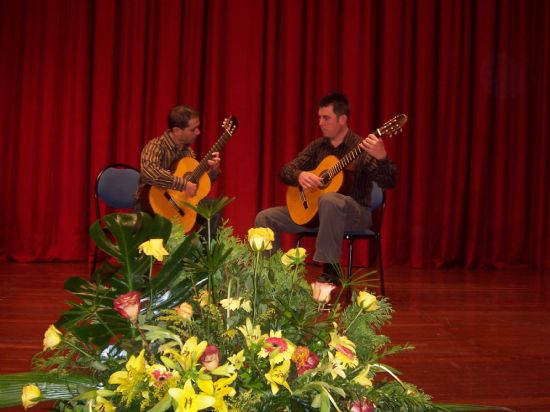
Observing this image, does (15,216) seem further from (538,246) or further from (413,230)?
(538,246)

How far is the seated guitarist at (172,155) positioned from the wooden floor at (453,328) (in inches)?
34.7

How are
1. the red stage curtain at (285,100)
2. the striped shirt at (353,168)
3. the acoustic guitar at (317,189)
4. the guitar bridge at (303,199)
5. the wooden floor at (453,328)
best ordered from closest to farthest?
1. the wooden floor at (453,328)
2. the striped shirt at (353,168)
3. the acoustic guitar at (317,189)
4. the guitar bridge at (303,199)
5. the red stage curtain at (285,100)

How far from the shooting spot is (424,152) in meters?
5.70

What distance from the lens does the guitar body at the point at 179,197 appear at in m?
4.18

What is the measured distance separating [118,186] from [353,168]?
1556mm

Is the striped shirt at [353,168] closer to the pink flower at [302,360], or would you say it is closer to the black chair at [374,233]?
the black chair at [374,233]

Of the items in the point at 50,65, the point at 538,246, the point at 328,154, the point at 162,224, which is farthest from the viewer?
the point at 538,246

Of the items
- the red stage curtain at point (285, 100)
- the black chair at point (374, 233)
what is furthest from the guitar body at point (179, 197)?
the red stage curtain at point (285, 100)

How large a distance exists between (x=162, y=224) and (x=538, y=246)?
5.72 metres

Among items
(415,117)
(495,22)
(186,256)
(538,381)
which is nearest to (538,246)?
(415,117)

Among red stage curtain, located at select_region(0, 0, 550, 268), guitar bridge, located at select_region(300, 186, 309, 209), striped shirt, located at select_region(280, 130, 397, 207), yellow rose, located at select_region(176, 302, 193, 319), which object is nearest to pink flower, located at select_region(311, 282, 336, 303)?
yellow rose, located at select_region(176, 302, 193, 319)

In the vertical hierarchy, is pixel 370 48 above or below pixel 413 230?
above

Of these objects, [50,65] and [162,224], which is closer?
[162,224]

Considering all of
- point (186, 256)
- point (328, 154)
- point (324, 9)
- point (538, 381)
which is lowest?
point (538, 381)
